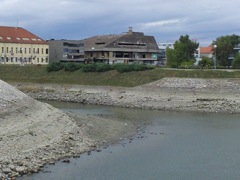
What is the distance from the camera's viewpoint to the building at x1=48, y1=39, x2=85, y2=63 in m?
128

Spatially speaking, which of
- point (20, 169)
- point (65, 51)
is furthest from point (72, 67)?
point (20, 169)

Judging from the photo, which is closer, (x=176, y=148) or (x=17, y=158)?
(x=17, y=158)

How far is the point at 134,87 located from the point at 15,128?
38.7m

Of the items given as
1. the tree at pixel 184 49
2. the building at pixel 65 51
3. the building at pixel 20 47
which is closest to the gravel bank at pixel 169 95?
the tree at pixel 184 49

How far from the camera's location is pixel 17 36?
366ft

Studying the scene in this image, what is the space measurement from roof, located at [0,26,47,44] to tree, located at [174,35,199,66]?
3643cm

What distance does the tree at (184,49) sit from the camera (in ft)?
317

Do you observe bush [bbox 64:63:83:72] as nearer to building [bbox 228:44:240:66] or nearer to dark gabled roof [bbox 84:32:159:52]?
dark gabled roof [bbox 84:32:159:52]

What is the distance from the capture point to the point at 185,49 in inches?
3841

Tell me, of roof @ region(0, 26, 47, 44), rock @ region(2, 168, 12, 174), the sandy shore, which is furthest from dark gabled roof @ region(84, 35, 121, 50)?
rock @ region(2, 168, 12, 174)

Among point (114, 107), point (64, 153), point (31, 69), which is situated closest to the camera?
point (64, 153)

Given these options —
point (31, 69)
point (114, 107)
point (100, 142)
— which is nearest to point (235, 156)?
point (100, 142)

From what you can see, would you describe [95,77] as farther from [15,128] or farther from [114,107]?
[15,128]

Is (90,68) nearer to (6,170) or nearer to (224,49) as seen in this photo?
(224,49)
